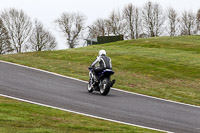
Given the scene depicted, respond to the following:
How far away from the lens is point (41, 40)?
89625 millimetres

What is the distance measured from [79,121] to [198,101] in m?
8.68

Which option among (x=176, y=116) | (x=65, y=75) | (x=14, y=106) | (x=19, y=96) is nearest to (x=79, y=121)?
(x=14, y=106)

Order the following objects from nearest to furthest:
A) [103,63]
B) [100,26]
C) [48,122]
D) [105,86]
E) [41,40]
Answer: [48,122], [105,86], [103,63], [41,40], [100,26]

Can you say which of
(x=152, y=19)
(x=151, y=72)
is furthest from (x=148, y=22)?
(x=151, y=72)

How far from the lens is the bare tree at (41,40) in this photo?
3500 inches

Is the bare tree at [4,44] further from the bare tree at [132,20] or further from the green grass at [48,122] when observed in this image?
the green grass at [48,122]

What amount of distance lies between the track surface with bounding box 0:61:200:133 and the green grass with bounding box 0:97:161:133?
3.66ft

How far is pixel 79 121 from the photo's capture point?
29.5 ft

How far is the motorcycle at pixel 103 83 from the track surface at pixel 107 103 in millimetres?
499

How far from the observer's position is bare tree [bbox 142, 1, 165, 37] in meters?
91.8

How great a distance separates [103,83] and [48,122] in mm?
6805

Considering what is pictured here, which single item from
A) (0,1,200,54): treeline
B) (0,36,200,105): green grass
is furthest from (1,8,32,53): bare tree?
(0,36,200,105): green grass

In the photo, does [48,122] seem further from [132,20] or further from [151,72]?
[132,20]

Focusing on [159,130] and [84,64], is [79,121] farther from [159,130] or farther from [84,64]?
[84,64]
